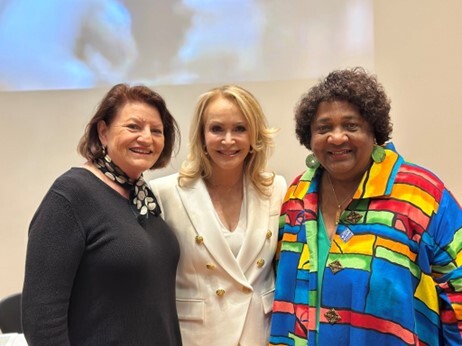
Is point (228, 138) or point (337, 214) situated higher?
point (228, 138)

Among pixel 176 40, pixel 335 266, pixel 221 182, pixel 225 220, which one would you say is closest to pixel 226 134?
pixel 221 182

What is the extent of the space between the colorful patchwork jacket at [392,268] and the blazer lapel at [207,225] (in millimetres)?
338

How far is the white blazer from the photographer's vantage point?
161 centimetres

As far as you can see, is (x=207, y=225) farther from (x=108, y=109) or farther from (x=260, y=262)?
(x=108, y=109)

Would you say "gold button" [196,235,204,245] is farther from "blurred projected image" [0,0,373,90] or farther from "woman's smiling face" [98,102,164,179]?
"blurred projected image" [0,0,373,90]

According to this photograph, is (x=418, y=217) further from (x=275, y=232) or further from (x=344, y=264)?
(x=275, y=232)

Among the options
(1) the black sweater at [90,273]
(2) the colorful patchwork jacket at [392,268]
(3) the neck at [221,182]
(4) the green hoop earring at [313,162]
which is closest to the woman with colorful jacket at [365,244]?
(2) the colorful patchwork jacket at [392,268]

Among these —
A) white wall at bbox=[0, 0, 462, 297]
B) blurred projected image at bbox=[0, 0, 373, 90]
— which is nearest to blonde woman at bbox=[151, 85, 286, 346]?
white wall at bbox=[0, 0, 462, 297]

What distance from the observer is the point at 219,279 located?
1.64 meters

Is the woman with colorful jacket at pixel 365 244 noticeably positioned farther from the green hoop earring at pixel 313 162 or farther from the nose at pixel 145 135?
the nose at pixel 145 135

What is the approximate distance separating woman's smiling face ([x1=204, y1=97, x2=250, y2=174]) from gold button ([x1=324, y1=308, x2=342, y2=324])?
0.68 m

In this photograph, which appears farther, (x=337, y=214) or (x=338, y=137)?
(x=337, y=214)

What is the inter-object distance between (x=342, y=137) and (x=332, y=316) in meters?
0.57

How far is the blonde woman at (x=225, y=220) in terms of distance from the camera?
1619 mm
